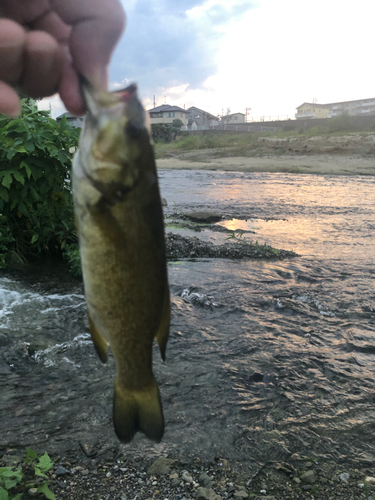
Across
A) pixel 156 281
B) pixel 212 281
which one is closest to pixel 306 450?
pixel 156 281

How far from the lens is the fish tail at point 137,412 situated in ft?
4.63

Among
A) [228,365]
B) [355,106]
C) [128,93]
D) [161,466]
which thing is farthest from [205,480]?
[355,106]

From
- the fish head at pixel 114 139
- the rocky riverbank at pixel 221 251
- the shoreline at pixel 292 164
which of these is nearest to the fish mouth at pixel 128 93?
the fish head at pixel 114 139

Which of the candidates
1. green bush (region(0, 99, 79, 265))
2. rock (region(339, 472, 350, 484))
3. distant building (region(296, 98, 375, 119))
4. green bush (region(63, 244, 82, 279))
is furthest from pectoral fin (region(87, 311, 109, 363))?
distant building (region(296, 98, 375, 119))

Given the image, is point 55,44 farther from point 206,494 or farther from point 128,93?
point 206,494

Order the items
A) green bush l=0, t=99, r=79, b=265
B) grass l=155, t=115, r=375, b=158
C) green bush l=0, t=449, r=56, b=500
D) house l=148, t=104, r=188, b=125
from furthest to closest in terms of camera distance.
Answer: house l=148, t=104, r=188, b=125
grass l=155, t=115, r=375, b=158
green bush l=0, t=99, r=79, b=265
green bush l=0, t=449, r=56, b=500

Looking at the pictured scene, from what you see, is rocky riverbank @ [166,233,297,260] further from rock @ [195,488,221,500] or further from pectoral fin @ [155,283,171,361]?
pectoral fin @ [155,283,171,361]

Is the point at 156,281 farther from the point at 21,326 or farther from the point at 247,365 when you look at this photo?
the point at 21,326

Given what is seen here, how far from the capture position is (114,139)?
46.2 inches

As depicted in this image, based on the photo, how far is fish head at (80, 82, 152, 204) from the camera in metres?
1.15

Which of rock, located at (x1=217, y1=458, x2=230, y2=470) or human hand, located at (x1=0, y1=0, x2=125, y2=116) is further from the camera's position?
rock, located at (x1=217, y1=458, x2=230, y2=470)

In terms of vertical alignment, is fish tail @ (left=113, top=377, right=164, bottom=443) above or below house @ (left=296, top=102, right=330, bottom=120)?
below

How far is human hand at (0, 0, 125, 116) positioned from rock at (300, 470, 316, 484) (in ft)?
11.0

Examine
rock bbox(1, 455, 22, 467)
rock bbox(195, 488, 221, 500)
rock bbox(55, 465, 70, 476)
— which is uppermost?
rock bbox(1, 455, 22, 467)
